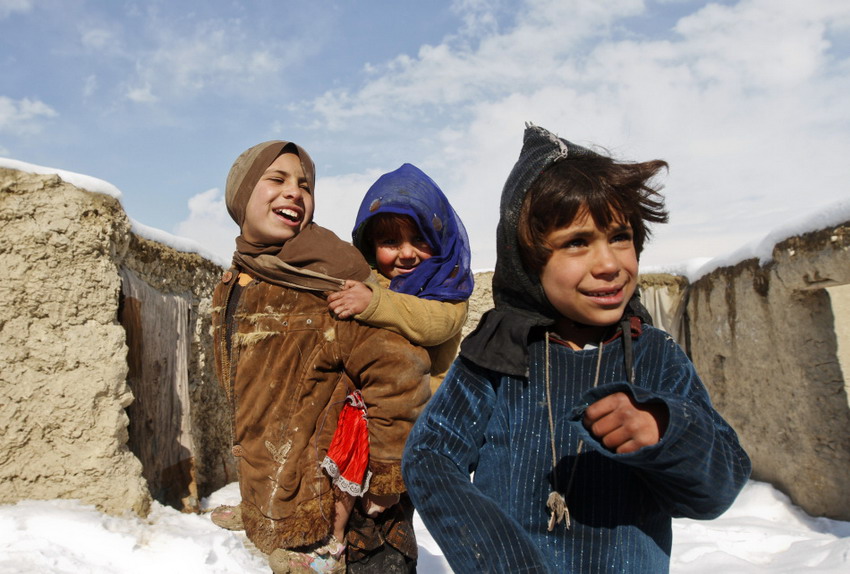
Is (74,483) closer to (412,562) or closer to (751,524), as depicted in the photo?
(412,562)

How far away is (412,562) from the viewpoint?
1.96 m

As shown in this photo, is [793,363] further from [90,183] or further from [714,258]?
[90,183]

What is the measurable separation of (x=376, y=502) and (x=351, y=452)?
0.20 m

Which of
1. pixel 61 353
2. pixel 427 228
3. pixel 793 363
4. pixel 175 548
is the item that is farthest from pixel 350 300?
pixel 793 363

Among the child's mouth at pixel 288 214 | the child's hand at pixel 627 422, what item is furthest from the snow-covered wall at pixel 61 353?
the child's hand at pixel 627 422

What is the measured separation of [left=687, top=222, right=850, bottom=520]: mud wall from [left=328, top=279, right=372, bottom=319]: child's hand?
3.84m

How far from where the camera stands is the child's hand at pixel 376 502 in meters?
1.77

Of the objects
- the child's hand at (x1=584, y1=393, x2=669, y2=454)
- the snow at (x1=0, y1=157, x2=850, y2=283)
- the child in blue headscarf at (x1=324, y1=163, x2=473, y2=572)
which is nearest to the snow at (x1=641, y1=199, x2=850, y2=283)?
the snow at (x1=0, y1=157, x2=850, y2=283)

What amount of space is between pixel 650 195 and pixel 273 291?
3.68 feet

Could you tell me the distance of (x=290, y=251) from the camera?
1.85 m

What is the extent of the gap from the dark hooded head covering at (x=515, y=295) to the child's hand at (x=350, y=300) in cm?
50

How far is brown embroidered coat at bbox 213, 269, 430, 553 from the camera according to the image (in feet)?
5.50

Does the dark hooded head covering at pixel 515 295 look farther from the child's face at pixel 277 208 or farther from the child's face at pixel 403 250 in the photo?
the child's face at pixel 277 208

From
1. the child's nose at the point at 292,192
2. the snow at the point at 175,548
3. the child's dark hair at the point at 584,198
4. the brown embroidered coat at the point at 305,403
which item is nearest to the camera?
the child's dark hair at the point at 584,198
